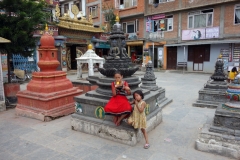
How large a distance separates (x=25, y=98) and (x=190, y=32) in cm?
1759

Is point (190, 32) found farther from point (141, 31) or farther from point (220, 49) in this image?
point (141, 31)

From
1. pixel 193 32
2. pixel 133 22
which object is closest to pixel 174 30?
pixel 193 32

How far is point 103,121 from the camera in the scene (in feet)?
14.4

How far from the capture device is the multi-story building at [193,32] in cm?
1694

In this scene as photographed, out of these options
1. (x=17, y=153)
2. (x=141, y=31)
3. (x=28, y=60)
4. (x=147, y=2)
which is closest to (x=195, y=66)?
(x=141, y=31)

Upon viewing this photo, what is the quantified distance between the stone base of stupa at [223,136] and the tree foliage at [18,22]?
6.86 m

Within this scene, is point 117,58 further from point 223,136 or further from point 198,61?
point 198,61

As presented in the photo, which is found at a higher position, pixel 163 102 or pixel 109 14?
pixel 109 14

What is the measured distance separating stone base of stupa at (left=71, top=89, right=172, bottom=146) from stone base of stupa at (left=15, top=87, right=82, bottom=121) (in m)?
1.25

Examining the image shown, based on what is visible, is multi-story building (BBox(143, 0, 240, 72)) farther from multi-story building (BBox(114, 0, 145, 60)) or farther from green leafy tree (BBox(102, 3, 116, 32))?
green leafy tree (BBox(102, 3, 116, 32))

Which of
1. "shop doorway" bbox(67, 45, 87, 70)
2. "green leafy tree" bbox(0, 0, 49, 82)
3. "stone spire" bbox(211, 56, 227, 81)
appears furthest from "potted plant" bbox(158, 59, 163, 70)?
"green leafy tree" bbox(0, 0, 49, 82)

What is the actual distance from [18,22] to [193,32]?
661 inches

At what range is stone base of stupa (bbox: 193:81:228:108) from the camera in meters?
6.89

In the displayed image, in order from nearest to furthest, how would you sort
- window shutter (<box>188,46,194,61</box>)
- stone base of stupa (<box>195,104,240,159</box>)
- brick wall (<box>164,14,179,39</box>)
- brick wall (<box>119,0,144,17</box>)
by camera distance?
1. stone base of stupa (<box>195,104,240,159</box>)
2. window shutter (<box>188,46,194,61</box>)
3. brick wall (<box>164,14,179,39</box>)
4. brick wall (<box>119,0,144,17</box>)
